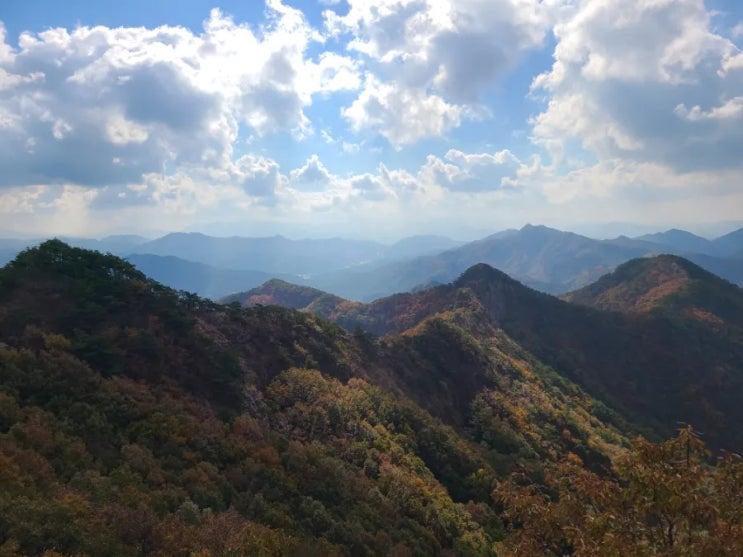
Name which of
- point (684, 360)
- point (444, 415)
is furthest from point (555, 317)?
point (444, 415)

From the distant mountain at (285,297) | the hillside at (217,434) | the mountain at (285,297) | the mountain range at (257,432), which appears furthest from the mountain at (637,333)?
the distant mountain at (285,297)

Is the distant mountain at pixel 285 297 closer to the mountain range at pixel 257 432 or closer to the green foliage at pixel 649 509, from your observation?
the mountain range at pixel 257 432

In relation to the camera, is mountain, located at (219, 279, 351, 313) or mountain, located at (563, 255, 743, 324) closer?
mountain, located at (563, 255, 743, 324)

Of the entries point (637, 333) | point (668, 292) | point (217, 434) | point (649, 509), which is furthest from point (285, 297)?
point (649, 509)

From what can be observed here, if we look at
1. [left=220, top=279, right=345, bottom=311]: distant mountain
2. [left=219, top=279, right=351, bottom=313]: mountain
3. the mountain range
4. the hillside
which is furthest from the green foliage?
[left=220, top=279, right=345, bottom=311]: distant mountain

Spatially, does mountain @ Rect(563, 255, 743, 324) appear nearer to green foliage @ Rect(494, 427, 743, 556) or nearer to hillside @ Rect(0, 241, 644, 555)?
hillside @ Rect(0, 241, 644, 555)

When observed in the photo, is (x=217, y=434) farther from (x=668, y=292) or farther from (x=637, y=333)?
(x=668, y=292)

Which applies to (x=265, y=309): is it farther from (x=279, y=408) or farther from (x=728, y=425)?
(x=728, y=425)
